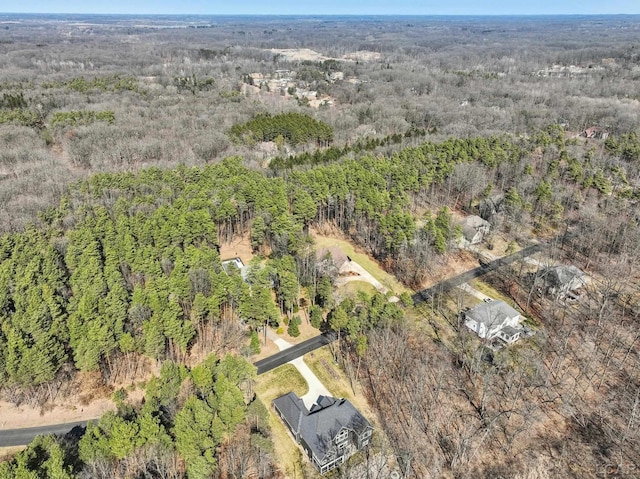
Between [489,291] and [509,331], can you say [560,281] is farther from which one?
[509,331]

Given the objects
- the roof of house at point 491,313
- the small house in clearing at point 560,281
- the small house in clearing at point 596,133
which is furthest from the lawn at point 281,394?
the small house in clearing at point 596,133

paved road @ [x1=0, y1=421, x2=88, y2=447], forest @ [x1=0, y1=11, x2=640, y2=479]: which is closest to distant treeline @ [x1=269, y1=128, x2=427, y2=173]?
forest @ [x1=0, y1=11, x2=640, y2=479]

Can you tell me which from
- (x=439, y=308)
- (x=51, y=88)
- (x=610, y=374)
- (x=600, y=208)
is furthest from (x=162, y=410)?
(x=51, y=88)

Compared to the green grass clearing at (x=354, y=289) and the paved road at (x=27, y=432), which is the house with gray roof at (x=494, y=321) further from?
the paved road at (x=27, y=432)

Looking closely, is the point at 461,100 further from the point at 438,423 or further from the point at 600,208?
the point at 438,423

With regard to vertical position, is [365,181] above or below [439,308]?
above

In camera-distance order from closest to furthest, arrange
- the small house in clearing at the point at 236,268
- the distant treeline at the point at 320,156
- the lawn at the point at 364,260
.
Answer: the small house in clearing at the point at 236,268, the lawn at the point at 364,260, the distant treeline at the point at 320,156
